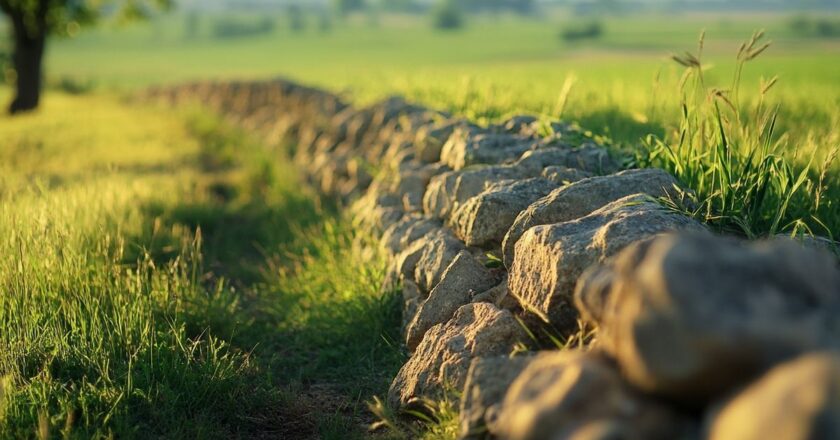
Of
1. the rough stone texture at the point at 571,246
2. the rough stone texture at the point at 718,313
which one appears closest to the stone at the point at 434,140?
the rough stone texture at the point at 571,246

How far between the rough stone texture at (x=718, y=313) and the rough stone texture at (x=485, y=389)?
Result: 75 cm

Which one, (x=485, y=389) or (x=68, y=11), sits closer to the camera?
(x=485, y=389)

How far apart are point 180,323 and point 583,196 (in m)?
2.36

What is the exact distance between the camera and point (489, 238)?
4535 mm

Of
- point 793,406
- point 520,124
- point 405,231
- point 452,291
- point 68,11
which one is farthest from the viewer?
point 68,11

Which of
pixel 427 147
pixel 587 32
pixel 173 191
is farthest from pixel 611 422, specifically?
pixel 587 32

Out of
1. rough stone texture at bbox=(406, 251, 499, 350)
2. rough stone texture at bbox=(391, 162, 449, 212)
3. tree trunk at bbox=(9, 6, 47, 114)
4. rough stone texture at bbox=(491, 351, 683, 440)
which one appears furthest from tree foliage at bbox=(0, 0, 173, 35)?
rough stone texture at bbox=(491, 351, 683, 440)

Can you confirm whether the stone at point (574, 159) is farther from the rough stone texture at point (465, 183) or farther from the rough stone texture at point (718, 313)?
the rough stone texture at point (718, 313)

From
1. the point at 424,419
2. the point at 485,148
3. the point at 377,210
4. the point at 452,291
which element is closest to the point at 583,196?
the point at 452,291

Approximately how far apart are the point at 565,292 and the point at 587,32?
142 feet

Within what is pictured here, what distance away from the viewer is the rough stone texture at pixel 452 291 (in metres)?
4.43

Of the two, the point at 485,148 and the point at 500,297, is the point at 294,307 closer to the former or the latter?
the point at 485,148

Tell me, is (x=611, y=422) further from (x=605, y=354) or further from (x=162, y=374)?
(x=162, y=374)

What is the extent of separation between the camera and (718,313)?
2.13 meters
